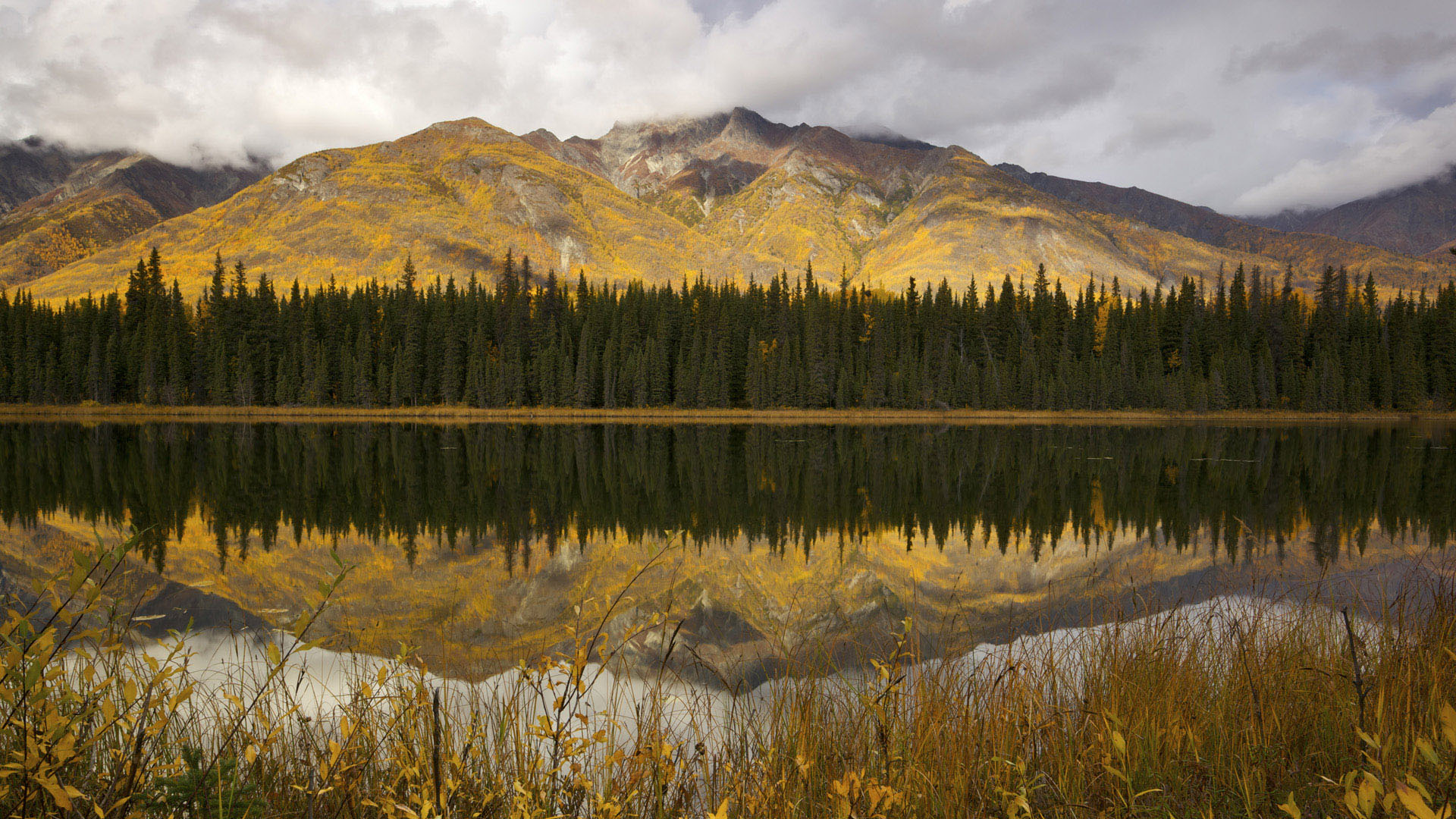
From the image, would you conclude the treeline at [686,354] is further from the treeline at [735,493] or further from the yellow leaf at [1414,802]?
the yellow leaf at [1414,802]

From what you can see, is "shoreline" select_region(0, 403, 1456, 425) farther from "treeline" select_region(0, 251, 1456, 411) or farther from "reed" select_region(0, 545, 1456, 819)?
"reed" select_region(0, 545, 1456, 819)

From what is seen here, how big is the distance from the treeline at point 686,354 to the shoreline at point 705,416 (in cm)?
253

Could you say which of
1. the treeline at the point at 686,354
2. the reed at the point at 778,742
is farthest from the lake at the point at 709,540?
the treeline at the point at 686,354

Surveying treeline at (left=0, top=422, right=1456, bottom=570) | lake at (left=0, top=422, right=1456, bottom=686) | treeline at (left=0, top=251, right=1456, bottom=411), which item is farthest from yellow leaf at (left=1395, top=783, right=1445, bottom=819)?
treeline at (left=0, top=251, right=1456, bottom=411)

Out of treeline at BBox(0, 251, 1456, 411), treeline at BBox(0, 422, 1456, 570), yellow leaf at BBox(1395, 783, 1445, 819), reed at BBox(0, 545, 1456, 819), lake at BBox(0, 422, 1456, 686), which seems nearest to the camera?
yellow leaf at BBox(1395, 783, 1445, 819)

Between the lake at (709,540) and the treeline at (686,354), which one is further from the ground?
the treeline at (686,354)

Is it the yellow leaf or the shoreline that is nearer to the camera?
the yellow leaf

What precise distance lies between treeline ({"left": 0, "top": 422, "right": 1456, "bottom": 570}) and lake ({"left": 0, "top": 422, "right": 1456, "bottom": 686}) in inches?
5.8

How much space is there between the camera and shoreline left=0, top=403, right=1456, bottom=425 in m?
84.7

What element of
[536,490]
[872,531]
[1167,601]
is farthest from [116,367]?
[1167,601]

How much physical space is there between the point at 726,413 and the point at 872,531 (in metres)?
73.5

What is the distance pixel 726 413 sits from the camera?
9094 cm

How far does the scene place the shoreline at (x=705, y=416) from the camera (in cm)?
8469

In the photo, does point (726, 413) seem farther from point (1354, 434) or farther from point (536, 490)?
point (536, 490)
